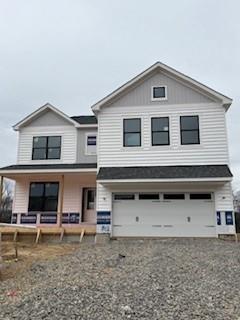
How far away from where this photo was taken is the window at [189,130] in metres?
14.3

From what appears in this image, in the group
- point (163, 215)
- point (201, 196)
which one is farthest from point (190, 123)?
point (163, 215)

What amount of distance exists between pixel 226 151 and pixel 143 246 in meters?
5.91

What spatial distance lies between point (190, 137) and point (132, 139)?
9.04ft

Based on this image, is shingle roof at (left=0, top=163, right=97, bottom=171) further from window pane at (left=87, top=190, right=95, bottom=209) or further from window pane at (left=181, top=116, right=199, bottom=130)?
window pane at (left=181, top=116, right=199, bottom=130)

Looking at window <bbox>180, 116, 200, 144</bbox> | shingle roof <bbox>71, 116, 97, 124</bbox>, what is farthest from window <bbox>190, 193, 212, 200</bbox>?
shingle roof <bbox>71, 116, 97, 124</bbox>

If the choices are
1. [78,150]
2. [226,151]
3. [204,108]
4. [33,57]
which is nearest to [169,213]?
[226,151]

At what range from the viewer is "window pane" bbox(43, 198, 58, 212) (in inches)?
677

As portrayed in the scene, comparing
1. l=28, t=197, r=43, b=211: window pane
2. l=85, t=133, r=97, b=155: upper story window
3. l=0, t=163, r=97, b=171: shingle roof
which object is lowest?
l=28, t=197, r=43, b=211: window pane

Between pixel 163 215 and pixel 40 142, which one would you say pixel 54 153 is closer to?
pixel 40 142

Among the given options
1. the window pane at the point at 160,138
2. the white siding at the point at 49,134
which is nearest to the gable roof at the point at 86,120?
the white siding at the point at 49,134

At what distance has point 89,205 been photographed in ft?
56.3

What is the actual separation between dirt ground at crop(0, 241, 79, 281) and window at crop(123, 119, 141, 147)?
17.9 ft

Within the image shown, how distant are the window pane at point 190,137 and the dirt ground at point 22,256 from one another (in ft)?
23.0

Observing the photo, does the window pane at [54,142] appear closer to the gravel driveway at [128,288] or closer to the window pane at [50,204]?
the window pane at [50,204]
